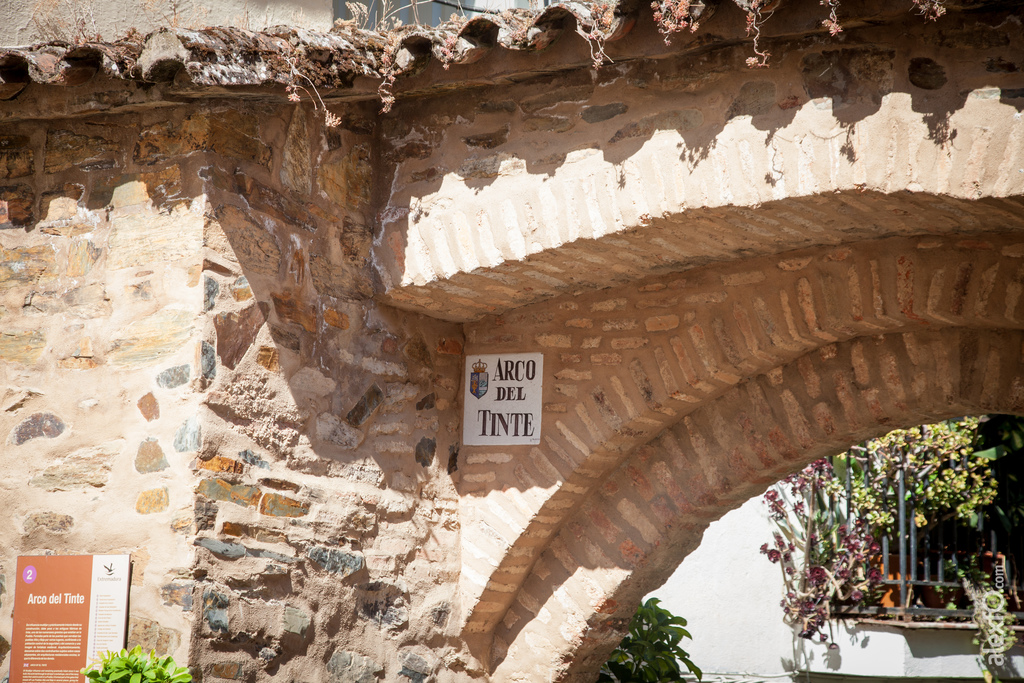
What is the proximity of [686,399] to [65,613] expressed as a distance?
226 cm

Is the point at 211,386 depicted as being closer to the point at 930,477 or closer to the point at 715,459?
the point at 715,459

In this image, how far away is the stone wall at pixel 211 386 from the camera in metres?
2.94

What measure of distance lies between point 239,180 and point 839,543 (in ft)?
16.4

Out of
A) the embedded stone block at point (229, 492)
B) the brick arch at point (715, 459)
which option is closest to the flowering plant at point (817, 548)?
the brick arch at point (715, 459)

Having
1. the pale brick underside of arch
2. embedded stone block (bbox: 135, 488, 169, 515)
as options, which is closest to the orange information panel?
embedded stone block (bbox: 135, 488, 169, 515)

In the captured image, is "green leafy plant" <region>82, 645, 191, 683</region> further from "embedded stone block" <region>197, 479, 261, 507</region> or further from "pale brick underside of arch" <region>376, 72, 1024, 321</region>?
"pale brick underside of arch" <region>376, 72, 1024, 321</region>

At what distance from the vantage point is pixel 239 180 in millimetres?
3170

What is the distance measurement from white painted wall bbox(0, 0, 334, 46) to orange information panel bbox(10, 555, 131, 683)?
6.32ft

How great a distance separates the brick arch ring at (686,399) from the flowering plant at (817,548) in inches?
111

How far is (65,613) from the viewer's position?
2961 millimetres

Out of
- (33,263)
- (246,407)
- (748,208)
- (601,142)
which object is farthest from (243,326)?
(748,208)

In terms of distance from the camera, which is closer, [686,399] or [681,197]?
[681,197]

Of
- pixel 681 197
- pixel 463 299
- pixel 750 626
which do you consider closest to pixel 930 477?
pixel 750 626

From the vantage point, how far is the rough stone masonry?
2.78 meters
